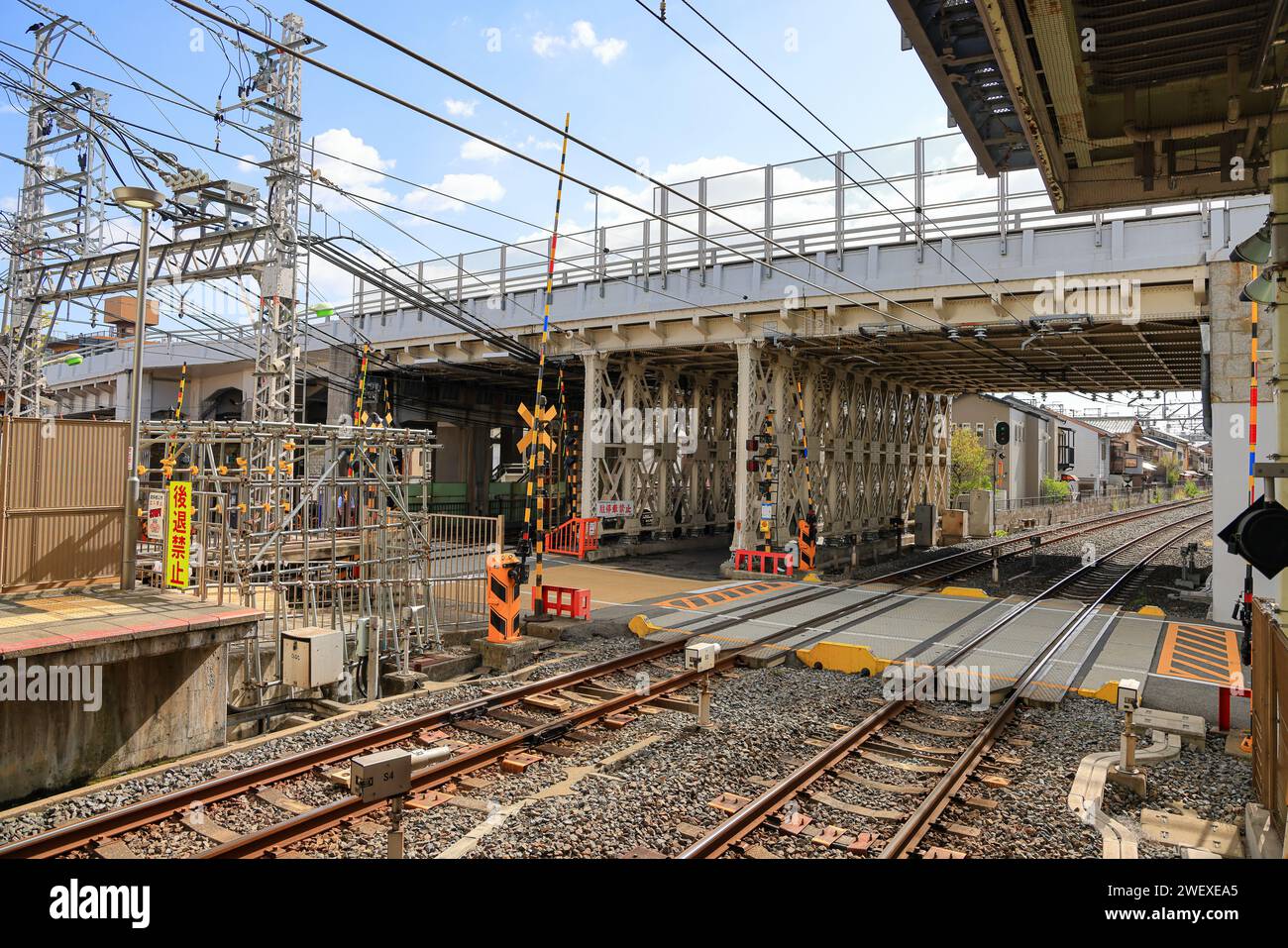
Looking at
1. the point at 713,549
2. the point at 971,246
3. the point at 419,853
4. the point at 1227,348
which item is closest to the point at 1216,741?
the point at 419,853

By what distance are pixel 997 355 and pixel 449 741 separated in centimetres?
1810

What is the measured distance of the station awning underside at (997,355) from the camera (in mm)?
17562

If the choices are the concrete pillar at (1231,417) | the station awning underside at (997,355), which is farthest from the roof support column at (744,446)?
the concrete pillar at (1231,417)

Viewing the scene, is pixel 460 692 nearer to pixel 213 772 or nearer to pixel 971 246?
pixel 213 772

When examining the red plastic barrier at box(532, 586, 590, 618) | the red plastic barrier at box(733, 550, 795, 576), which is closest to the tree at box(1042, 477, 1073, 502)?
the red plastic barrier at box(733, 550, 795, 576)

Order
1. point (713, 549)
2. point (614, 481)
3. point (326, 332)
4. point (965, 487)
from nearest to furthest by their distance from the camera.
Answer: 1. point (614, 481)
2. point (713, 549)
3. point (326, 332)
4. point (965, 487)

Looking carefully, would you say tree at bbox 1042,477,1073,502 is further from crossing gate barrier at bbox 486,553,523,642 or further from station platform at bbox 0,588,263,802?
station platform at bbox 0,588,263,802

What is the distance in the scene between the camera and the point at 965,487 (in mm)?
42719

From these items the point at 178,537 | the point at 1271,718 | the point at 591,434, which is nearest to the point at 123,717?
the point at 178,537

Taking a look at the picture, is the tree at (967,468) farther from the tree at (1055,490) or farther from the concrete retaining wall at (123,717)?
the concrete retaining wall at (123,717)

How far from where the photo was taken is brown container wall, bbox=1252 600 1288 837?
15.8 feet

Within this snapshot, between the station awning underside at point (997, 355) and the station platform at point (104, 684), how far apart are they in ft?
47.3

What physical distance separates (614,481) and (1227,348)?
47.1 feet

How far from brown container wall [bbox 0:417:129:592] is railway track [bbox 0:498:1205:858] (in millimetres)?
3763
